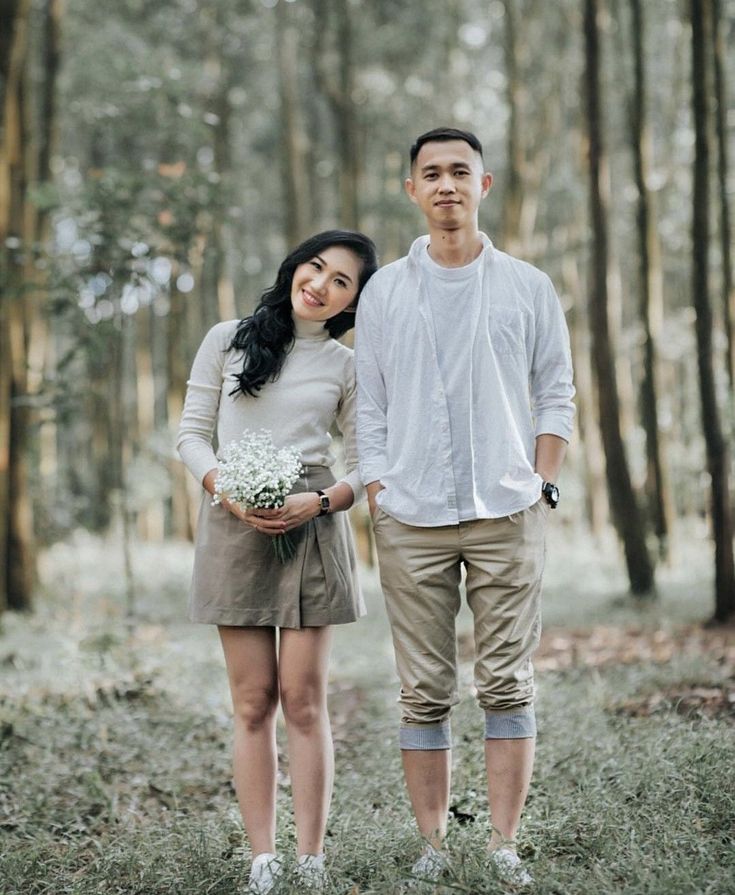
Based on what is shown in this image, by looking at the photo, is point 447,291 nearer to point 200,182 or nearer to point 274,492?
point 274,492

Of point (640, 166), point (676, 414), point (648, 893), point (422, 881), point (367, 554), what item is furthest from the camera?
point (676, 414)

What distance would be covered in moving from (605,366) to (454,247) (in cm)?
806

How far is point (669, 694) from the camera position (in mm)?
5910

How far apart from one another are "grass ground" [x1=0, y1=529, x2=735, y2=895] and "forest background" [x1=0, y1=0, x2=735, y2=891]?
1.02 ft

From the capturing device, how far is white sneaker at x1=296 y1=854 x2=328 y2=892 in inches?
125

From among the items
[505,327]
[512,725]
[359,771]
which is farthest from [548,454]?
[359,771]

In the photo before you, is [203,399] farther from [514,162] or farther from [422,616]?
[514,162]

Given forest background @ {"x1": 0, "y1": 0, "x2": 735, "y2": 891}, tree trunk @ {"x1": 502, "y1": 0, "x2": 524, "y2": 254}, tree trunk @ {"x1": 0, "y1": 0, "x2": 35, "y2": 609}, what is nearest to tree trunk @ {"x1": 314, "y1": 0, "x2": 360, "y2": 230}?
forest background @ {"x1": 0, "y1": 0, "x2": 735, "y2": 891}

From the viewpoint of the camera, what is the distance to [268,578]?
3445 mm

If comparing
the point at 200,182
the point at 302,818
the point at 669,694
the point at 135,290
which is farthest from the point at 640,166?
the point at 302,818

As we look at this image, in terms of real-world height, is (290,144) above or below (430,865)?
above

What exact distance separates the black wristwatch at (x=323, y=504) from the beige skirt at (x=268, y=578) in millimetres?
63

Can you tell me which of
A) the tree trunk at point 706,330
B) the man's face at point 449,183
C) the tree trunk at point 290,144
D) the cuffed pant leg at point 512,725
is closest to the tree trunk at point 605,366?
the tree trunk at point 706,330

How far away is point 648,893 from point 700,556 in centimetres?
1315
